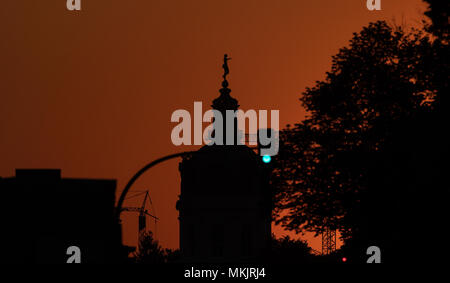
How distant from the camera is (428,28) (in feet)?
183

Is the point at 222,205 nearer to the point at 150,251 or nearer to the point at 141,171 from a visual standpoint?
the point at 150,251

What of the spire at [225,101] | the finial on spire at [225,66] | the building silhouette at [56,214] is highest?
the finial on spire at [225,66]

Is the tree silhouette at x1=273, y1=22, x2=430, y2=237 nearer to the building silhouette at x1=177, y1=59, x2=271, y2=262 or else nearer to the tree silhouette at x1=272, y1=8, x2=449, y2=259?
the tree silhouette at x1=272, y1=8, x2=449, y2=259

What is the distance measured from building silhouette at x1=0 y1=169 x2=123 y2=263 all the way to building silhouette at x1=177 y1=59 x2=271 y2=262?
3305 inches

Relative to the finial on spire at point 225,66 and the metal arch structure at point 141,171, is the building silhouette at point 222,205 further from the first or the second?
the metal arch structure at point 141,171

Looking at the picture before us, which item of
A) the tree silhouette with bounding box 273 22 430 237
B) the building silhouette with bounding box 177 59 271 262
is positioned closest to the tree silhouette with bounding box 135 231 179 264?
the building silhouette with bounding box 177 59 271 262

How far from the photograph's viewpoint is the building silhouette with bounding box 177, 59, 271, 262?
14288 cm

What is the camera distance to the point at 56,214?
56.1m

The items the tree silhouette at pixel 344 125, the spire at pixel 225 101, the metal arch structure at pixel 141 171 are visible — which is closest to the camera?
the metal arch structure at pixel 141 171

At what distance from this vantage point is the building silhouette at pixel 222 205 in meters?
143

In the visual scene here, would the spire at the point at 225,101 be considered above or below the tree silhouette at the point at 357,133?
above

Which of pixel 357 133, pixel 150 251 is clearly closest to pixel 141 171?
pixel 357 133

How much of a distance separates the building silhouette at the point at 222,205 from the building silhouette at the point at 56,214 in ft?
275

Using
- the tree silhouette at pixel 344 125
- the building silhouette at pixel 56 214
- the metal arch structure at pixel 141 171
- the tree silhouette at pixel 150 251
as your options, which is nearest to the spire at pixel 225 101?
the tree silhouette at pixel 150 251
